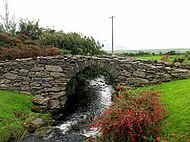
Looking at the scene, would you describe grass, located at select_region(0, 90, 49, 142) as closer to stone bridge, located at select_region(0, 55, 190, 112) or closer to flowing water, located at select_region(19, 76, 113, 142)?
flowing water, located at select_region(19, 76, 113, 142)

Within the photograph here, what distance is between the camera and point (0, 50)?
1944cm

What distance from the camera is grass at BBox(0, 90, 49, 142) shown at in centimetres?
1119

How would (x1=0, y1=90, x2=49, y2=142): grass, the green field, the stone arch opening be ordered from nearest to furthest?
the green field < (x1=0, y1=90, x2=49, y2=142): grass < the stone arch opening

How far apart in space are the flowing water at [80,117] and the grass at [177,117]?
3761 mm

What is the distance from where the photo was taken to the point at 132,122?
294 inches

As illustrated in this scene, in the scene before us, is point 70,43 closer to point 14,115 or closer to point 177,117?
point 14,115

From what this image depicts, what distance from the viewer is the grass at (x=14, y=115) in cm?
1119

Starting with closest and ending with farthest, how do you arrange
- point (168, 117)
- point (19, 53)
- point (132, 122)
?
point (132, 122) → point (168, 117) → point (19, 53)

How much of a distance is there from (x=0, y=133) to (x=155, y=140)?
6985 millimetres

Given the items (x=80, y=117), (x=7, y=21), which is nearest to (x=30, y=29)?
(x=7, y=21)

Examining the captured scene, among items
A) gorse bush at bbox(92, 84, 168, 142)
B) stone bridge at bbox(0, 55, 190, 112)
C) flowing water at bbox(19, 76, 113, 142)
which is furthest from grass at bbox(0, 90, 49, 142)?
gorse bush at bbox(92, 84, 168, 142)

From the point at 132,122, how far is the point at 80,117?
775cm

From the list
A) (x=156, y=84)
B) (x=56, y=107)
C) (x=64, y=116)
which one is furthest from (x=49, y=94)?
(x=156, y=84)

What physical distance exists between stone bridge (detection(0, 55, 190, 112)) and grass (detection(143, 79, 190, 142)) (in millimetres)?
3681
